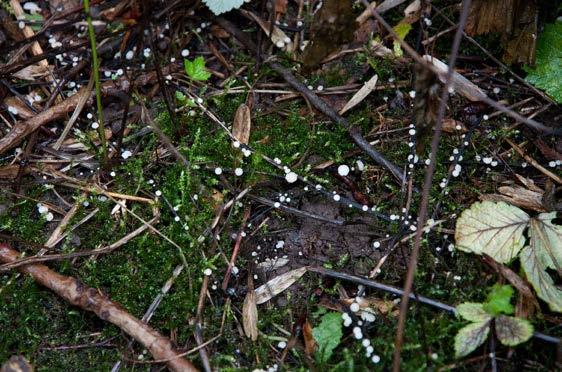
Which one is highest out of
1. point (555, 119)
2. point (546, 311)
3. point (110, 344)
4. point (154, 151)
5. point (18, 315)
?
point (154, 151)

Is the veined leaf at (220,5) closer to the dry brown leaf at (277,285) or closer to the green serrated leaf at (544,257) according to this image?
the dry brown leaf at (277,285)

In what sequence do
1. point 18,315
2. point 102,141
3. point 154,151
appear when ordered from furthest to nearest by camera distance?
point 154,151, point 102,141, point 18,315

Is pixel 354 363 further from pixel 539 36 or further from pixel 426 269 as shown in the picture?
pixel 539 36

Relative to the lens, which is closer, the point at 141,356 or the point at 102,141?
the point at 141,356

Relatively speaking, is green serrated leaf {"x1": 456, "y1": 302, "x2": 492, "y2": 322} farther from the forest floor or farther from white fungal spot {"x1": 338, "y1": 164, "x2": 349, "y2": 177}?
white fungal spot {"x1": 338, "y1": 164, "x2": 349, "y2": 177}

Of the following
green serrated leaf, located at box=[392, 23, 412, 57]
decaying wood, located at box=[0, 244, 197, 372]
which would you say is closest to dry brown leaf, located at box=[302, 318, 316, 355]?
decaying wood, located at box=[0, 244, 197, 372]

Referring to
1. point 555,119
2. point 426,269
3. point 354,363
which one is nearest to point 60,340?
point 354,363

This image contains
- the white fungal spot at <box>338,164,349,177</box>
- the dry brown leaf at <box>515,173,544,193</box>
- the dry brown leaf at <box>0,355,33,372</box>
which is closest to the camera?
the dry brown leaf at <box>0,355,33,372</box>
